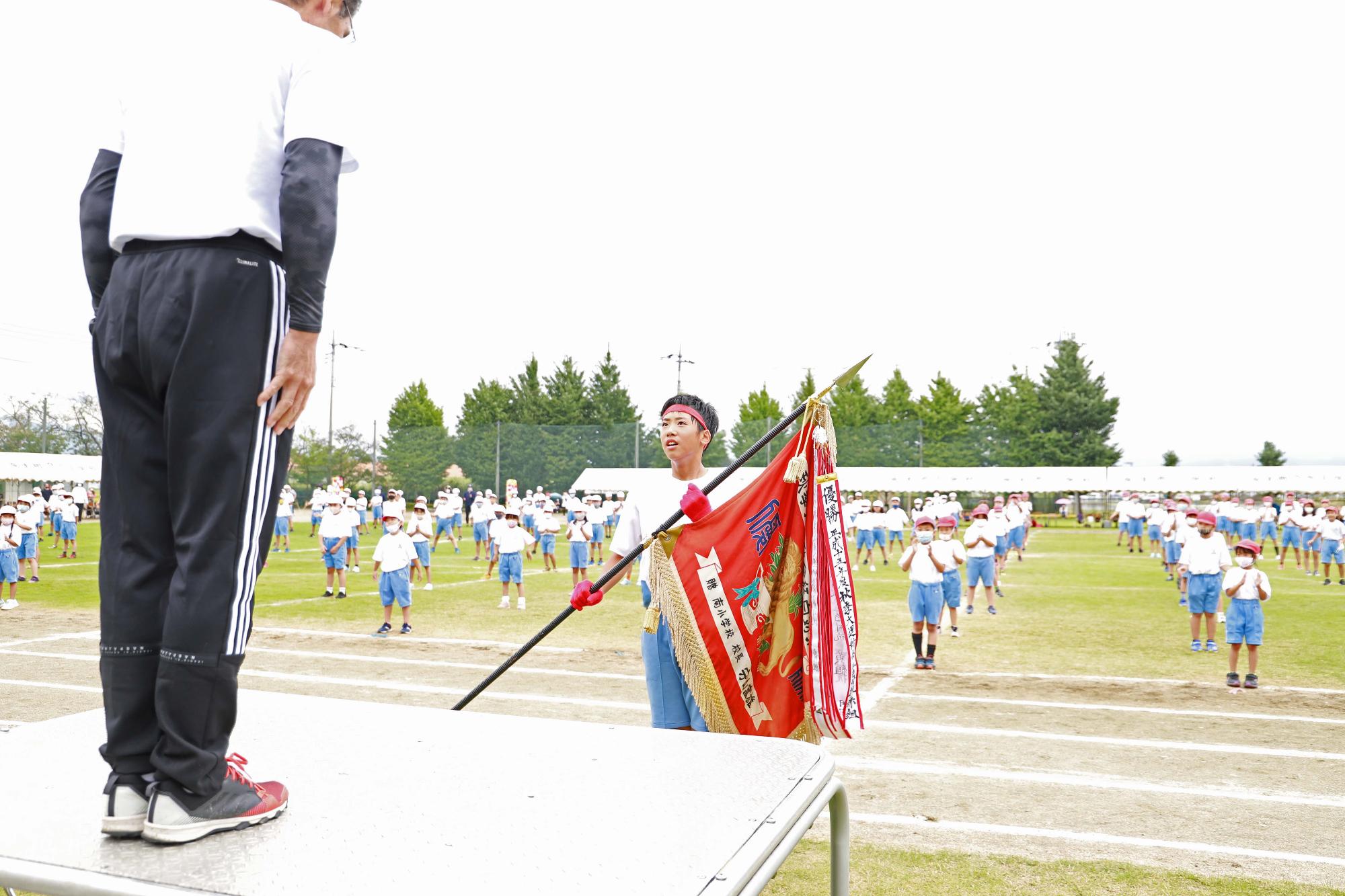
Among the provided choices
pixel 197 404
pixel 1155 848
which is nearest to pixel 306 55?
pixel 197 404

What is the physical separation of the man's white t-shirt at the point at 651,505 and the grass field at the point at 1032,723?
77.4 inches

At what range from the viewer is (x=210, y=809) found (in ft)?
7.21

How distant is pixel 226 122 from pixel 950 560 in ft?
45.0

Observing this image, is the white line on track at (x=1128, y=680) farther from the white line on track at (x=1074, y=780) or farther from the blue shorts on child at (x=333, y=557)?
the blue shorts on child at (x=333, y=557)

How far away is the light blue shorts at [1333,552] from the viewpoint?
24.5 metres

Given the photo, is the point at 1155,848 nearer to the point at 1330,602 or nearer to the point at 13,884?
the point at 13,884

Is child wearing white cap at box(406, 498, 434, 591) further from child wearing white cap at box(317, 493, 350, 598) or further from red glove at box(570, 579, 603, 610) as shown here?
red glove at box(570, 579, 603, 610)

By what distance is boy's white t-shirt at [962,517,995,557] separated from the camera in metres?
17.8

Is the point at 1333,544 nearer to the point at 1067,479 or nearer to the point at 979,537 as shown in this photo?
the point at 979,537

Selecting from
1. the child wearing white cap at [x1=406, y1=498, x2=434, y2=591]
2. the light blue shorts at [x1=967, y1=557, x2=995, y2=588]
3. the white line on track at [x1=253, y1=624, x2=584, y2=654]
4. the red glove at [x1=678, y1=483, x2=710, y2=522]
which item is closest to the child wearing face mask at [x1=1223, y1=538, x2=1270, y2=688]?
the light blue shorts at [x1=967, y1=557, x2=995, y2=588]

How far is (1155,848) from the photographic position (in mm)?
5734

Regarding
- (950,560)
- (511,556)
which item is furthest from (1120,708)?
(511,556)

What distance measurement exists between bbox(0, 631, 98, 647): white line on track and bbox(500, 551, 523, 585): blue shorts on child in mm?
6771

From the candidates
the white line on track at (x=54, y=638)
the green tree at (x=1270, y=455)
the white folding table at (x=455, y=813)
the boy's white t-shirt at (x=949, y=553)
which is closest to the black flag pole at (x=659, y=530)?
the white folding table at (x=455, y=813)
